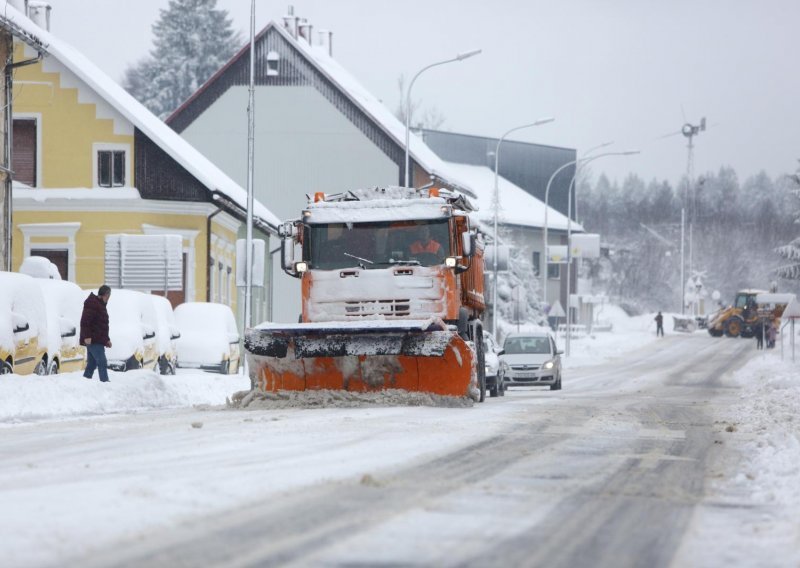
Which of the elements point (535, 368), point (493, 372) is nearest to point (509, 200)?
point (535, 368)

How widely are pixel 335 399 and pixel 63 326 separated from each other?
202 inches

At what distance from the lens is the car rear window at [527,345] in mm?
37250

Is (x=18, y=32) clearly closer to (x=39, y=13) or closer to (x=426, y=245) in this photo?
(x=426, y=245)

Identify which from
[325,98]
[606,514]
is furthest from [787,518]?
[325,98]

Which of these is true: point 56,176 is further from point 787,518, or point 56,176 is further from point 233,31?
point 233,31

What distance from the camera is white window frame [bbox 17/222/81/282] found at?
1619 inches

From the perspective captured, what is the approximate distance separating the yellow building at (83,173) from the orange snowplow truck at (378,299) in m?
20.3

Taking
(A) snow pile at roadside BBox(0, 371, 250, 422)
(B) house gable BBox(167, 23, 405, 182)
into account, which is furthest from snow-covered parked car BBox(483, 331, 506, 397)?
(B) house gable BBox(167, 23, 405, 182)

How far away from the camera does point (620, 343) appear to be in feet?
265

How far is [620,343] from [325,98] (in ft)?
88.2

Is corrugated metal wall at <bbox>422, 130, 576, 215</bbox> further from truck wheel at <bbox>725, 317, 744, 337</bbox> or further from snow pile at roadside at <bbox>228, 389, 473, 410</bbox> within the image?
snow pile at roadside at <bbox>228, 389, 473, 410</bbox>

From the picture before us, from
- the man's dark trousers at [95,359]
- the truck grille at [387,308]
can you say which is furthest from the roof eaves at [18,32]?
the truck grille at [387,308]

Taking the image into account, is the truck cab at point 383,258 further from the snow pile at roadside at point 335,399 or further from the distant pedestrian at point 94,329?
the distant pedestrian at point 94,329

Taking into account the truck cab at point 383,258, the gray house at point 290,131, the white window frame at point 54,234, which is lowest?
the truck cab at point 383,258
